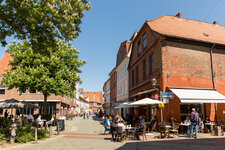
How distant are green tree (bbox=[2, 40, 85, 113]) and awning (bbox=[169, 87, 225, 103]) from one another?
11969 mm

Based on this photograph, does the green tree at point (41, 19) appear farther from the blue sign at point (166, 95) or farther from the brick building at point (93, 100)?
the brick building at point (93, 100)

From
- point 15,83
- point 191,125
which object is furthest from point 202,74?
point 15,83

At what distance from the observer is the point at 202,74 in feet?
52.5

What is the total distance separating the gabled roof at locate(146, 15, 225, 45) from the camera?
54.3 ft

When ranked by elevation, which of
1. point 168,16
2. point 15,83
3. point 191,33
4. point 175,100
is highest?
point 168,16

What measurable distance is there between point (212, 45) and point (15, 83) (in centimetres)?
1977

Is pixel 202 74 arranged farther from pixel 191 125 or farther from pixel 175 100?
pixel 191 125

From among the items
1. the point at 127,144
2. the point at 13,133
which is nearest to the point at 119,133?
the point at 127,144

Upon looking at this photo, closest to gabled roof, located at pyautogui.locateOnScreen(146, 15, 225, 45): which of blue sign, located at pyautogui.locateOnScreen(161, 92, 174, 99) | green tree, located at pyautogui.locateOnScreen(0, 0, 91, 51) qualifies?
blue sign, located at pyautogui.locateOnScreen(161, 92, 174, 99)

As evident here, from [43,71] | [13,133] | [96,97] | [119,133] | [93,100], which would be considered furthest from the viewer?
[96,97]

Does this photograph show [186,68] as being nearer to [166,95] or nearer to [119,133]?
[166,95]

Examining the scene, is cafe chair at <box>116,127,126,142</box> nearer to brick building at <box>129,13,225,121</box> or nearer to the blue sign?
the blue sign

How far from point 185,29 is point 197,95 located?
7528 millimetres

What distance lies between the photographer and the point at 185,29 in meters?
18.3
